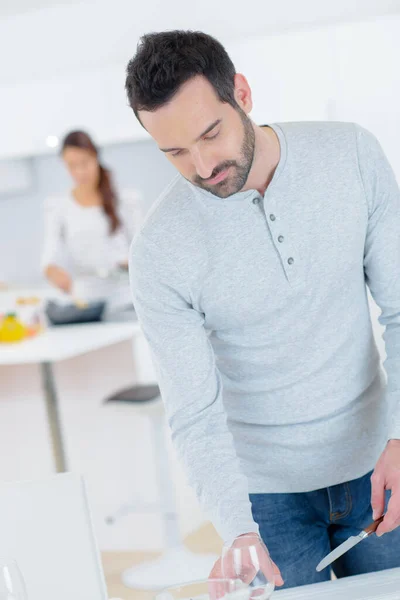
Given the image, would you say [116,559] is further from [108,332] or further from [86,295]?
[86,295]

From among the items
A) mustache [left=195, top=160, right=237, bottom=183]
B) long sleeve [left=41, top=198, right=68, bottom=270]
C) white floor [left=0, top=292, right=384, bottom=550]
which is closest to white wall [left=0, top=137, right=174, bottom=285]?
long sleeve [left=41, top=198, right=68, bottom=270]

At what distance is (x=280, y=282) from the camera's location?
1.44 m

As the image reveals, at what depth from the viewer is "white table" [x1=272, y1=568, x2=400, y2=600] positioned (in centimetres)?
116

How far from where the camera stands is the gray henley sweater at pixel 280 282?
56.8 inches

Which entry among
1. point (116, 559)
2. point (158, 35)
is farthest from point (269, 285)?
point (116, 559)

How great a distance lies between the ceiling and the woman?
1.71 feet

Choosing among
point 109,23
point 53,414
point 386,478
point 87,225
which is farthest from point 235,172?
point 109,23

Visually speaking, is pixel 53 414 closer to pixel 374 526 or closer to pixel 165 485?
pixel 165 485

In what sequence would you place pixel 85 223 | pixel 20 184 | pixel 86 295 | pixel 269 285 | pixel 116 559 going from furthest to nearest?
1. pixel 20 184
2. pixel 85 223
3. pixel 86 295
4. pixel 116 559
5. pixel 269 285

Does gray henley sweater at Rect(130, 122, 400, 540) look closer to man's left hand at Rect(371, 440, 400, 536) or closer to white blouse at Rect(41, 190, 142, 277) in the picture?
man's left hand at Rect(371, 440, 400, 536)

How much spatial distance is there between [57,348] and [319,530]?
6.30 ft

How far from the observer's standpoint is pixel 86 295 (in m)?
3.94

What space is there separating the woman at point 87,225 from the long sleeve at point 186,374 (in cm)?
257

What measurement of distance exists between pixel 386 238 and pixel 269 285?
8.5 inches
